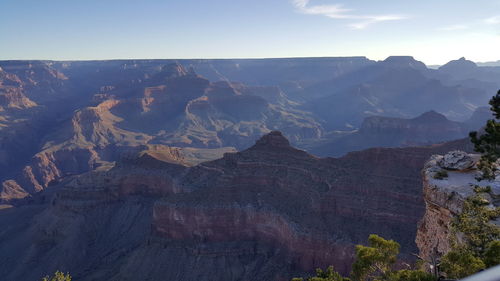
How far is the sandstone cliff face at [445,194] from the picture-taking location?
834 inches

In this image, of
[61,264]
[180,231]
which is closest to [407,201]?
[180,231]

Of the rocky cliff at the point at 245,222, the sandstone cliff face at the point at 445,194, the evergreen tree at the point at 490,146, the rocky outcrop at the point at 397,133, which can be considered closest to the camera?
the sandstone cliff face at the point at 445,194

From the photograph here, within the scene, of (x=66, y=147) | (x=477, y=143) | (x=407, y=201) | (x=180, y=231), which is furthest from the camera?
(x=66, y=147)

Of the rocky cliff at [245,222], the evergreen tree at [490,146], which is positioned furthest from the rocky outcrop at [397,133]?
the evergreen tree at [490,146]

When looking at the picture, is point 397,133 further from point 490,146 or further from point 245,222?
point 490,146

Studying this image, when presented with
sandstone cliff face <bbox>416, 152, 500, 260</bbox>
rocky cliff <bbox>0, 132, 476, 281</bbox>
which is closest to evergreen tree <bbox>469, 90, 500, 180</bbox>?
sandstone cliff face <bbox>416, 152, 500, 260</bbox>

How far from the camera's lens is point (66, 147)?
179000 millimetres

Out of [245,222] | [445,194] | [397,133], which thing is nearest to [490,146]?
[445,194]

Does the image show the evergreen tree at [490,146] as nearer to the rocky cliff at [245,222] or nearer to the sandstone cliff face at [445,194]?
the sandstone cliff face at [445,194]

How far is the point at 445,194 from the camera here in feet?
71.9

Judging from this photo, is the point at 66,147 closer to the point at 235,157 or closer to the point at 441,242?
the point at 235,157

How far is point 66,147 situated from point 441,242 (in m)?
187

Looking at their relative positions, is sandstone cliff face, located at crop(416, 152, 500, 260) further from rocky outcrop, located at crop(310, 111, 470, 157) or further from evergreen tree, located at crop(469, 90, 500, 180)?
rocky outcrop, located at crop(310, 111, 470, 157)

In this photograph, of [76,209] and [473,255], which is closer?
[473,255]
